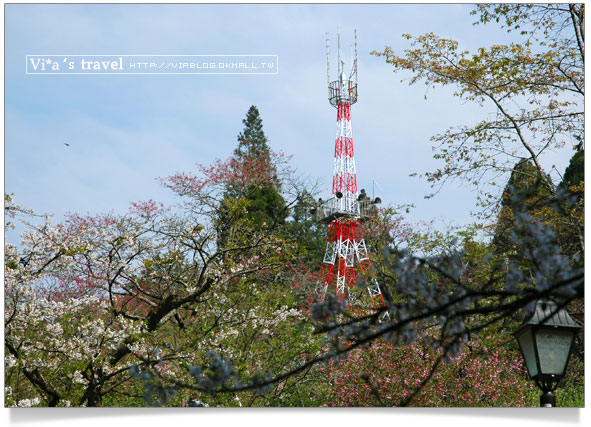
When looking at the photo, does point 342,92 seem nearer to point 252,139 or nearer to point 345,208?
point 345,208

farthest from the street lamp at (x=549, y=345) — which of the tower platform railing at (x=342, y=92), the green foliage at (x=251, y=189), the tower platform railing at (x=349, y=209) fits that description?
A: the tower platform railing at (x=349, y=209)

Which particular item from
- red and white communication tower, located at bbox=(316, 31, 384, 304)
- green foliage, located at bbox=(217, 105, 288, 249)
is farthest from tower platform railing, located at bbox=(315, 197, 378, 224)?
green foliage, located at bbox=(217, 105, 288, 249)

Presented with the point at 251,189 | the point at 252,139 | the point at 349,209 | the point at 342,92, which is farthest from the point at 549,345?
the point at 251,189

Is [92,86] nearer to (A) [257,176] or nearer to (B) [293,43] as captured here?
(B) [293,43]

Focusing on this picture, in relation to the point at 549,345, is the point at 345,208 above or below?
above

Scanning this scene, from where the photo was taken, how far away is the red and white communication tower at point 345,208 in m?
6.07

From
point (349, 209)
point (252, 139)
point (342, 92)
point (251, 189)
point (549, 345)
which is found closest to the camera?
point (549, 345)

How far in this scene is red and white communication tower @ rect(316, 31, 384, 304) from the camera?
6.07 metres

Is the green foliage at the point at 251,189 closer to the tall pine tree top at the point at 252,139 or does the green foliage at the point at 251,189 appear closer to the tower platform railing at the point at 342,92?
the tall pine tree top at the point at 252,139

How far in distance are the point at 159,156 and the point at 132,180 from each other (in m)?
0.33

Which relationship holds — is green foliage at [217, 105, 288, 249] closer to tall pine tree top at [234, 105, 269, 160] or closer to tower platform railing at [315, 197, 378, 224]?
tall pine tree top at [234, 105, 269, 160]

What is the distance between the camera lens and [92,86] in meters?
5.38

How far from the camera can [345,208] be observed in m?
7.14

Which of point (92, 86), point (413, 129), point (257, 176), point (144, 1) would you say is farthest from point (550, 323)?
point (257, 176)
